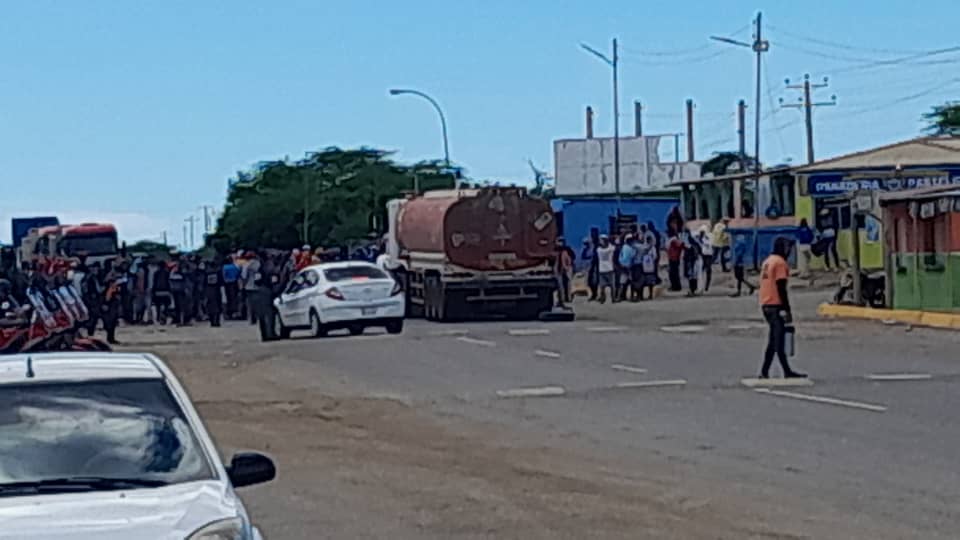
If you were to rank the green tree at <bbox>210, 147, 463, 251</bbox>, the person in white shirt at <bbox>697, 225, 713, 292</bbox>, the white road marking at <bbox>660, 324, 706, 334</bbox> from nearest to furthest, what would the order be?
1. the white road marking at <bbox>660, 324, 706, 334</bbox>
2. the person in white shirt at <bbox>697, 225, 713, 292</bbox>
3. the green tree at <bbox>210, 147, 463, 251</bbox>

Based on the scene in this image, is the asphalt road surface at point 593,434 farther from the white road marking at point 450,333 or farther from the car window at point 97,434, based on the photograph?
the car window at point 97,434

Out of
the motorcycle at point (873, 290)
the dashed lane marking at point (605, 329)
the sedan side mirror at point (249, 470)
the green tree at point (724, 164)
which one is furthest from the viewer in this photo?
the green tree at point (724, 164)

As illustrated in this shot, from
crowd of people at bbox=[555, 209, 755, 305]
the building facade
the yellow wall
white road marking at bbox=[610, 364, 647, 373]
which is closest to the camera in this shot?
white road marking at bbox=[610, 364, 647, 373]

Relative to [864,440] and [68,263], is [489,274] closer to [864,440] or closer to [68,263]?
[68,263]

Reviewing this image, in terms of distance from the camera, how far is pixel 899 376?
919 inches

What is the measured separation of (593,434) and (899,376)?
690cm

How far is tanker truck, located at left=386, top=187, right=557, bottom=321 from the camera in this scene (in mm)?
41500

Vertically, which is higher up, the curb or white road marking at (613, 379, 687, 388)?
the curb

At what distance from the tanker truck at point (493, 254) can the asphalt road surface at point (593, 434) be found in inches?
322

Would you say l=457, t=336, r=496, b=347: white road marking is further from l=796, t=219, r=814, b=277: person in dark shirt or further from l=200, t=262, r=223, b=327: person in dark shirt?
l=796, t=219, r=814, b=277: person in dark shirt

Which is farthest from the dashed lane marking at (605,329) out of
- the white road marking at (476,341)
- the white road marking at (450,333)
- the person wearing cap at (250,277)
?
the person wearing cap at (250,277)

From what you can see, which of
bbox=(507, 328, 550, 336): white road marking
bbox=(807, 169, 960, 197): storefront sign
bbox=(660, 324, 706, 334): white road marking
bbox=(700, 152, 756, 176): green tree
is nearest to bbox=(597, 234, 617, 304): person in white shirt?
bbox=(807, 169, 960, 197): storefront sign

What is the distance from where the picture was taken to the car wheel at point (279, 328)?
37594mm

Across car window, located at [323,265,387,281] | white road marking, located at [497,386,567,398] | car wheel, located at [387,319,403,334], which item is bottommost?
white road marking, located at [497,386,567,398]
